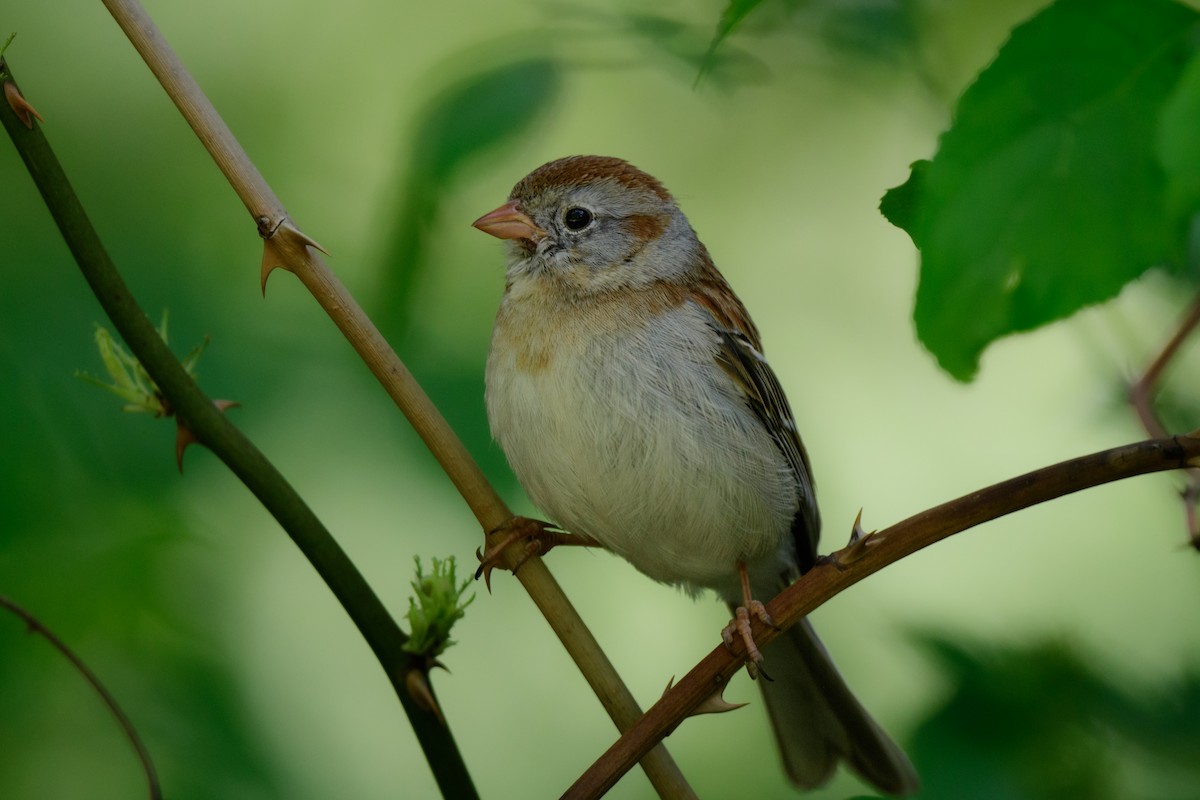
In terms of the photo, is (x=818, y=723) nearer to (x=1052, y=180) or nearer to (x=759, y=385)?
(x=759, y=385)

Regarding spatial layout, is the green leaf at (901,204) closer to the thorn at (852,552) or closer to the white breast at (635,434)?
the thorn at (852,552)

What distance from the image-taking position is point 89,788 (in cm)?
241

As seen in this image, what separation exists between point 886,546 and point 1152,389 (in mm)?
718

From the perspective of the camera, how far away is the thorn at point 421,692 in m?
1.45

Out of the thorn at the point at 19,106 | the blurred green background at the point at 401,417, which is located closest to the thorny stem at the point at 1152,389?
the blurred green background at the point at 401,417

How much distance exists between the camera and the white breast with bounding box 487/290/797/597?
2410 millimetres

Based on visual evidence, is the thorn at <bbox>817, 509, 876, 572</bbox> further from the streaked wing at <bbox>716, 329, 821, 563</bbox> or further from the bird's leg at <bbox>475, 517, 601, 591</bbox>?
the streaked wing at <bbox>716, 329, 821, 563</bbox>

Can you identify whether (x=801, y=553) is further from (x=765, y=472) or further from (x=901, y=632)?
(x=901, y=632)

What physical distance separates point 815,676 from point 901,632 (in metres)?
0.61

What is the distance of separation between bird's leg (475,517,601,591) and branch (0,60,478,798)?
0.28m

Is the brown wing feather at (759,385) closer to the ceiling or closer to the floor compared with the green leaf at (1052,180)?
closer to the ceiling

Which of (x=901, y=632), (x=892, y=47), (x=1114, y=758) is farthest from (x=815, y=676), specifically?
(x=892, y=47)

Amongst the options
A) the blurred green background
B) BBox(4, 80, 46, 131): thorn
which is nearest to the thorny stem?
the blurred green background

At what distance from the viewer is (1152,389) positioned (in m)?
1.79
